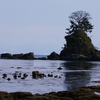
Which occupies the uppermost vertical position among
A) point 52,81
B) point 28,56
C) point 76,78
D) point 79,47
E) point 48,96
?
point 79,47

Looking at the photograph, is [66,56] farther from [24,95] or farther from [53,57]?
[24,95]

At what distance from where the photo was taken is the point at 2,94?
22609 mm

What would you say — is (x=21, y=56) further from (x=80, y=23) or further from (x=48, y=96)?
(x=48, y=96)

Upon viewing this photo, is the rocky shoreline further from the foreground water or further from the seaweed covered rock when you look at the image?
the seaweed covered rock

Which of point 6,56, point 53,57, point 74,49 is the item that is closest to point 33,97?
point 74,49

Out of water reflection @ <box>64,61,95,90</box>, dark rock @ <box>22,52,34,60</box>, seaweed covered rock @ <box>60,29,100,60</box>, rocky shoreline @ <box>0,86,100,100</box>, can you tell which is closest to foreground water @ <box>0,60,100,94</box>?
water reflection @ <box>64,61,95,90</box>

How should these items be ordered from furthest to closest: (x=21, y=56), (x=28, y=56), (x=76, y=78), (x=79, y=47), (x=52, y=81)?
(x=21, y=56) → (x=28, y=56) → (x=79, y=47) → (x=76, y=78) → (x=52, y=81)

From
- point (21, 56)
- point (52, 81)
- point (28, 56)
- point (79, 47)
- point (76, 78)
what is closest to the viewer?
point (52, 81)

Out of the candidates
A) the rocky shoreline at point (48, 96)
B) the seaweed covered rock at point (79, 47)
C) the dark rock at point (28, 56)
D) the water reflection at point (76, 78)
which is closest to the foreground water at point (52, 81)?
the water reflection at point (76, 78)

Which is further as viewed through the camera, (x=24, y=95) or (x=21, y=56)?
(x=21, y=56)

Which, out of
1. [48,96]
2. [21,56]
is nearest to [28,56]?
[21,56]

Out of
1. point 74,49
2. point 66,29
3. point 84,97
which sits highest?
point 66,29

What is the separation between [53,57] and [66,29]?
16.8 meters

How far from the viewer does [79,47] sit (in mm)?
133000
